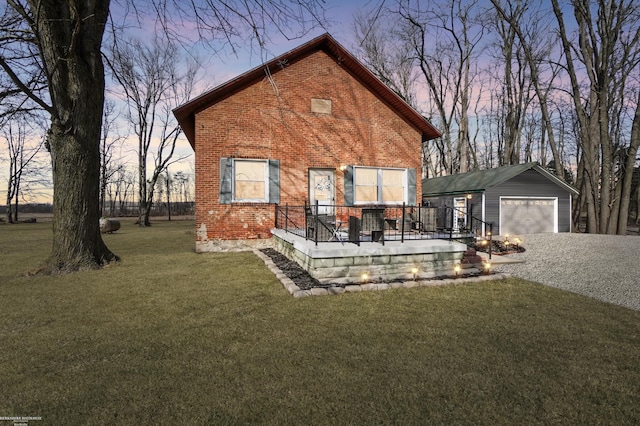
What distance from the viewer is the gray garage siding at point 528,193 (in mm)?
16234

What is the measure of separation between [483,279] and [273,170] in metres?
7.14

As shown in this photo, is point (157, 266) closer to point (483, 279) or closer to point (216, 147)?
point (216, 147)

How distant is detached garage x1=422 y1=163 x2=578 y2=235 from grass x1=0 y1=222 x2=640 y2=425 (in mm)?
11893

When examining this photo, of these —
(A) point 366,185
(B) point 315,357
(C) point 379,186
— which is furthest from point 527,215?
(B) point 315,357

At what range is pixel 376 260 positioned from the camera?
21.1ft

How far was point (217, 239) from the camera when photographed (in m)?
10.0

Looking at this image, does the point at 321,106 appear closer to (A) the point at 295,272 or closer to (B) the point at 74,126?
(A) the point at 295,272

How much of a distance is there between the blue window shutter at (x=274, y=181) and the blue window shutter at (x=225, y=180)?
1330 millimetres

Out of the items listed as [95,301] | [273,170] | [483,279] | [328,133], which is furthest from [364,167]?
[95,301]

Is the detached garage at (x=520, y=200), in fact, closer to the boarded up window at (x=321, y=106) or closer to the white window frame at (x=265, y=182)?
the boarded up window at (x=321, y=106)

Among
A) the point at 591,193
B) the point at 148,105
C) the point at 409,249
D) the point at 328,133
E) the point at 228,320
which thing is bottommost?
the point at 228,320

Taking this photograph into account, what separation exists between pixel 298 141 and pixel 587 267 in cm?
949

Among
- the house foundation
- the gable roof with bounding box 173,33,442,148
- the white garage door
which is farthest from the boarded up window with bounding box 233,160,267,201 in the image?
the white garage door

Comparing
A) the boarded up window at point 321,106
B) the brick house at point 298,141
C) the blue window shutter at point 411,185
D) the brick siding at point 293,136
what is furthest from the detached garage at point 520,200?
the boarded up window at point 321,106
